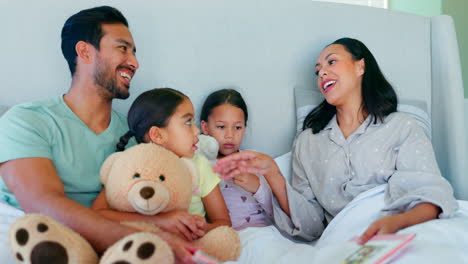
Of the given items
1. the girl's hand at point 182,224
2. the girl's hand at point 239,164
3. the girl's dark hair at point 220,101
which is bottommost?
the girl's hand at point 182,224

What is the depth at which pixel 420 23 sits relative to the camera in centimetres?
182

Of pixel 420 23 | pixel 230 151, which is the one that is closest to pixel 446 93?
pixel 420 23

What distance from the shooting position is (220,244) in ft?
3.06

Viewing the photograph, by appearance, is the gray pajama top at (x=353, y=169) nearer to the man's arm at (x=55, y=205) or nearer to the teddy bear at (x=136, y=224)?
the teddy bear at (x=136, y=224)

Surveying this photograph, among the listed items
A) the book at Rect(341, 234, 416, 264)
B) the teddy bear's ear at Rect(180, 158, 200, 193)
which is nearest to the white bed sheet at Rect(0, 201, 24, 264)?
the teddy bear's ear at Rect(180, 158, 200, 193)

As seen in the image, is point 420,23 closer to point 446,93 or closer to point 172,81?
point 446,93

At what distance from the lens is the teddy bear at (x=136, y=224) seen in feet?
2.24

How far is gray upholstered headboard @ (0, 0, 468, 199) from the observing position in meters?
1.34

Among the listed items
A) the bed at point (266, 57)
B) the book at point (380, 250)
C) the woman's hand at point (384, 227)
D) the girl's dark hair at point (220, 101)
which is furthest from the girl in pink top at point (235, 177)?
the book at point (380, 250)

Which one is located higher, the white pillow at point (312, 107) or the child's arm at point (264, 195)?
the white pillow at point (312, 107)

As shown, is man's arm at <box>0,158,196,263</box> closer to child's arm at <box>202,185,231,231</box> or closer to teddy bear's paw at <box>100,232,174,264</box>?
teddy bear's paw at <box>100,232,174,264</box>

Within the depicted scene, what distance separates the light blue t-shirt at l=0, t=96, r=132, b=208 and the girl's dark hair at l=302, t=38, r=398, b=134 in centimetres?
70

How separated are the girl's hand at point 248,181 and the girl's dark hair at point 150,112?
0.29 metres

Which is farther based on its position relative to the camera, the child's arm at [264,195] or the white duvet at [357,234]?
the child's arm at [264,195]
